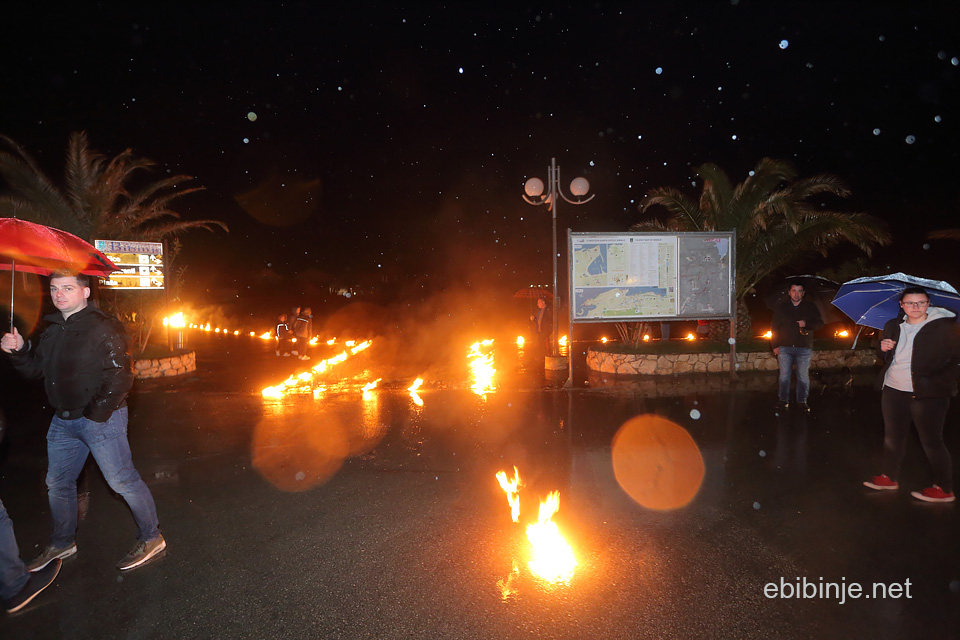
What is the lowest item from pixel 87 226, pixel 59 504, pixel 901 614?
pixel 901 614

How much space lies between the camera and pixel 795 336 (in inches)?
333

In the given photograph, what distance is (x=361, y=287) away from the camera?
45.7 meters

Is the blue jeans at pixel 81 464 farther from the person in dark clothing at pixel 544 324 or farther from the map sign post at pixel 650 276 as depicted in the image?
the person in dark clothing at pixel 544 324

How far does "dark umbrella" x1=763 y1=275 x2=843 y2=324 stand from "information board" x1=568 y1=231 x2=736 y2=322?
1.93m

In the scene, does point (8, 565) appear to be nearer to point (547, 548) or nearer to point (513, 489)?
point (547, 548)

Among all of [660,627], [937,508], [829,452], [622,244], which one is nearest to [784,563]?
[660,627]

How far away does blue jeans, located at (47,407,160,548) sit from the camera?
3.76 meters

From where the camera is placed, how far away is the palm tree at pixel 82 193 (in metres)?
13.4

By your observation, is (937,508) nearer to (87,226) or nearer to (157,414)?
(157,414)

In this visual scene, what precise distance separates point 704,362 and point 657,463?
7.07 m

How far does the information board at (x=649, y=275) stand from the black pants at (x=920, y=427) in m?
6.51

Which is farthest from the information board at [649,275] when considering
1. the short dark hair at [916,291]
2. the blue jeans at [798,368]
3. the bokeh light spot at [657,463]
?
the short dark hair at [916,291]

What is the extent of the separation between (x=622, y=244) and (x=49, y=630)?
34.4 ft

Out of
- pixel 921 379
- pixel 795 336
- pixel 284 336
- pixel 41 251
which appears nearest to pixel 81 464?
pixel 41 251
